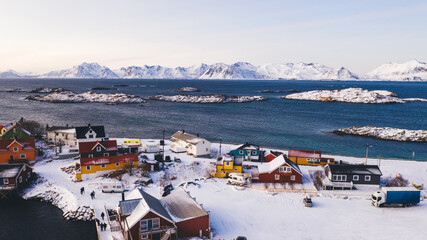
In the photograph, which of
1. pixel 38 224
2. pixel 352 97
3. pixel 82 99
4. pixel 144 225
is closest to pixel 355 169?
pixel 144 225

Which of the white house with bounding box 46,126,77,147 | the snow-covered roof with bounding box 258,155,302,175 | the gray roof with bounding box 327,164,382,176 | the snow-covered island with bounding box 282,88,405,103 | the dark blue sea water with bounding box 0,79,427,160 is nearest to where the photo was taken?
the gray roof with bounding box 327,164,382,176

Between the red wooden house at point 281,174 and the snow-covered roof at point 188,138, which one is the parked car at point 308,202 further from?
the snow-covered roof at point 188,138

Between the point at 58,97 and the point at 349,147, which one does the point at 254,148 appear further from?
the point at 58,97

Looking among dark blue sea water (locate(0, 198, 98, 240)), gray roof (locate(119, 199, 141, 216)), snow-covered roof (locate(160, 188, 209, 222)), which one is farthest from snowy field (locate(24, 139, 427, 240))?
snow-covered roof (locate(160, 188, 209, 222))

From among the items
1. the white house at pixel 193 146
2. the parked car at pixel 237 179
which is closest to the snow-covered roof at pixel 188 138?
the white house at pixel 193 146

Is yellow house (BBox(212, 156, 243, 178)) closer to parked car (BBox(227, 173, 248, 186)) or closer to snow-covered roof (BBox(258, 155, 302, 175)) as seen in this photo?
parked car (BBox(227, 173, 248, 186))
